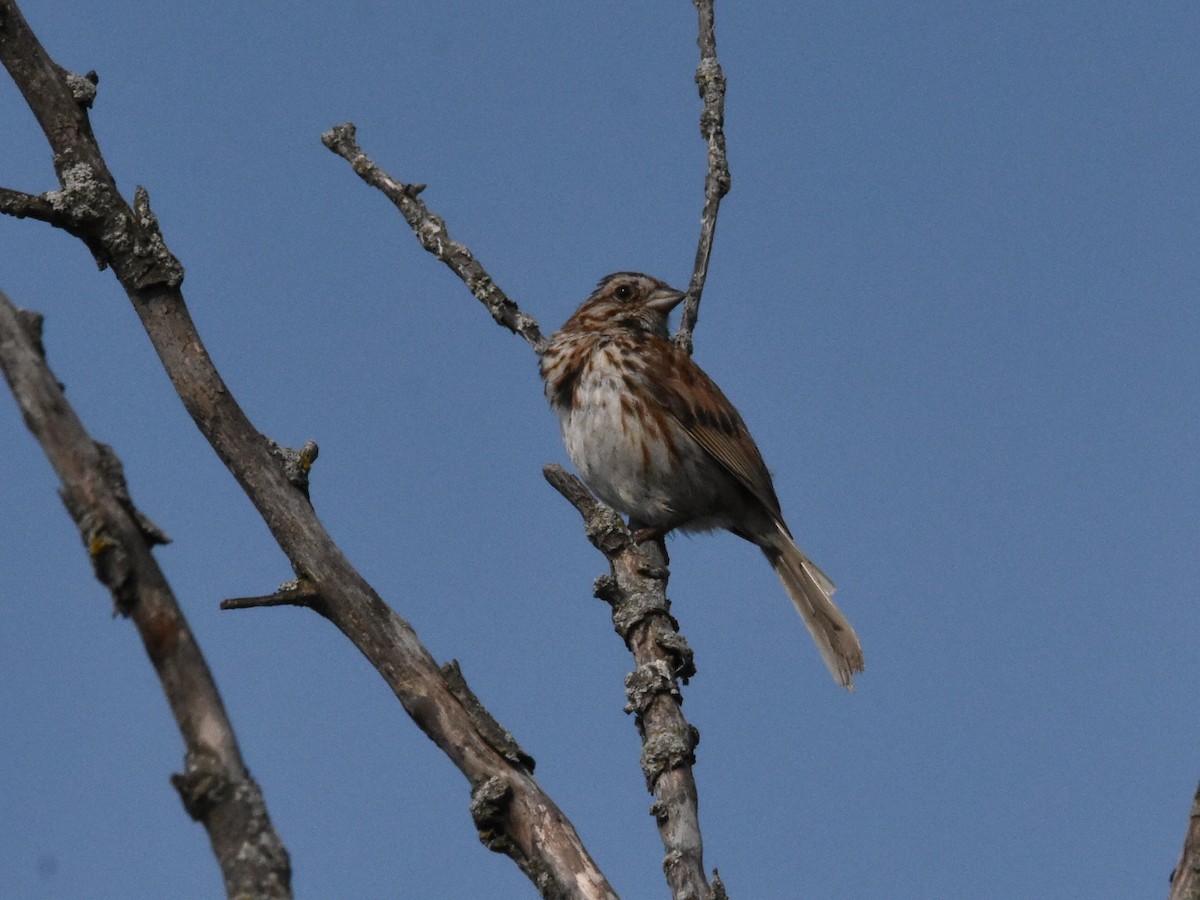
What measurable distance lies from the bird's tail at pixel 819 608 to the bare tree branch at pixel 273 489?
11.4 ft

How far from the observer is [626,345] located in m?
8.06

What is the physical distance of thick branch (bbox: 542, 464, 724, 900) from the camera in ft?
13.9

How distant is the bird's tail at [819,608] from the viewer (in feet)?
24.2

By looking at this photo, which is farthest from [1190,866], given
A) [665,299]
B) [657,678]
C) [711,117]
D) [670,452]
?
[665,299]

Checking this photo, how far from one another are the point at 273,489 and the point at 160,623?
1.48 metres

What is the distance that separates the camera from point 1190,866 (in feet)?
11.0

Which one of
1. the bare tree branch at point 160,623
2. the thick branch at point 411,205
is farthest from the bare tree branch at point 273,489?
the thick branch at point 411,205

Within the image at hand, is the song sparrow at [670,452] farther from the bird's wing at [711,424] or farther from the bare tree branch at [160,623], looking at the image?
the bare tree branch at [160,623]

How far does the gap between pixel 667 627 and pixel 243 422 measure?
5.80 ft

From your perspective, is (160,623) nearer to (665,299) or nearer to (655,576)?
(655,576)

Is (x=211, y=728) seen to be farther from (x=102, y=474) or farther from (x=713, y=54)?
(x=713, y=54)

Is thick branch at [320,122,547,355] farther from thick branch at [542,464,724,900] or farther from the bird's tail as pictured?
the bird's tail

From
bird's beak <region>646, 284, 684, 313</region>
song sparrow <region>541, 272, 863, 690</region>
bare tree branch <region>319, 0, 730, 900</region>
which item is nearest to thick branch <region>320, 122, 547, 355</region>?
bare tree branch <region>319, 0, 730, 900</region>

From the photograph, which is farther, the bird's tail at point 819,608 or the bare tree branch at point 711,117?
the bird's tail at point 819,608
